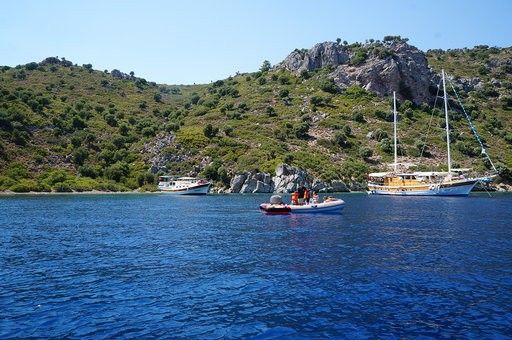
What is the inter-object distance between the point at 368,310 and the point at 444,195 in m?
87.8

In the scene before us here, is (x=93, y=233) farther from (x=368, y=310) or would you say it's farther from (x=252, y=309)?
(x=368, y=310)


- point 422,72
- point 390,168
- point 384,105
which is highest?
point 422,72

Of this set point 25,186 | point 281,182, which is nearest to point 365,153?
point 281,182

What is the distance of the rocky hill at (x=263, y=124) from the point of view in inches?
4358

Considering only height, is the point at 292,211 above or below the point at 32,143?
below

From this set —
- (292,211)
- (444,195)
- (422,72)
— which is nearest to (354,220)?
(292,211)

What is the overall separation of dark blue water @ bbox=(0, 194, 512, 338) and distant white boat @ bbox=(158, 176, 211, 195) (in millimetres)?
64357

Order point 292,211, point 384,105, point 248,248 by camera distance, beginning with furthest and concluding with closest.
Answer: point 384,105
point 292,211
point 248,248

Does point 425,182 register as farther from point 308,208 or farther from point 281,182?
point 308,208

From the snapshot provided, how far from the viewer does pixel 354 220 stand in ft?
155

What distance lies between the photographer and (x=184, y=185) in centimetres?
10662

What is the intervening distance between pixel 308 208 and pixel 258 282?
3383 cm

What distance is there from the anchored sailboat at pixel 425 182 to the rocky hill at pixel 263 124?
7833 mm

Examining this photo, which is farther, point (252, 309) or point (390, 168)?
point (390, 168)
